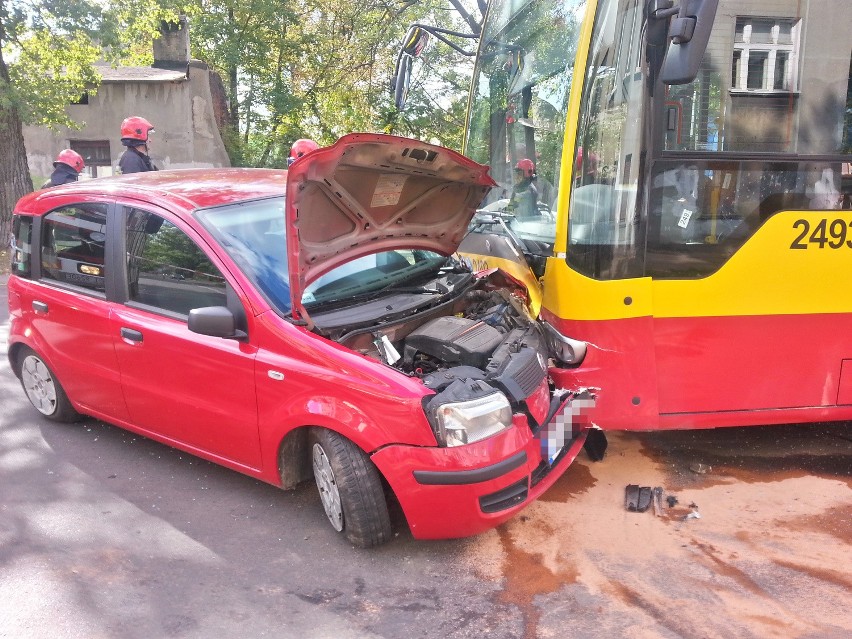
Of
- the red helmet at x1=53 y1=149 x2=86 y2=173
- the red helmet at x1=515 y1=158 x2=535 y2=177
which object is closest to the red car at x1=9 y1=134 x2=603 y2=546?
the red helmet at x1=515 y1=158 x2=535 y2=177

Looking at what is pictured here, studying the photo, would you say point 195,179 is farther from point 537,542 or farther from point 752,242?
point 752,242

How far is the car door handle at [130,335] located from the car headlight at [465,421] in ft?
6.50

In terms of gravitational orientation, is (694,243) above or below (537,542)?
above

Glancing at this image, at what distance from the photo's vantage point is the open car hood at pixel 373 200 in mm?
3471

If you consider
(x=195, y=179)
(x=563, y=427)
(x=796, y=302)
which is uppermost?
(x=195, y=179)

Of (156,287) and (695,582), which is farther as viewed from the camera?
(156,287)

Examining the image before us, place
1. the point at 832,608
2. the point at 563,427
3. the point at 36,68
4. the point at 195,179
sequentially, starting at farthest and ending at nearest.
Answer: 1. the point at 36,68
2. the point at 195,179
3. the point at 563,427
4. the point at 832,608

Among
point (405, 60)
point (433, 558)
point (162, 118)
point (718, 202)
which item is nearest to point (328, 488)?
point (433, 558)

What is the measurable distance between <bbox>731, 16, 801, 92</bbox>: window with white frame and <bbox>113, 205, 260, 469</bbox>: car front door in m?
2.97

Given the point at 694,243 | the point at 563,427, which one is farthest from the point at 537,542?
the point at 694,243

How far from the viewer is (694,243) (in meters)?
3.95

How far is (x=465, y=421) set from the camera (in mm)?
Answer: 3178

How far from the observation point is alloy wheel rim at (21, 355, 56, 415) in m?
5.04

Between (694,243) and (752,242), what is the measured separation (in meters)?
0.33
